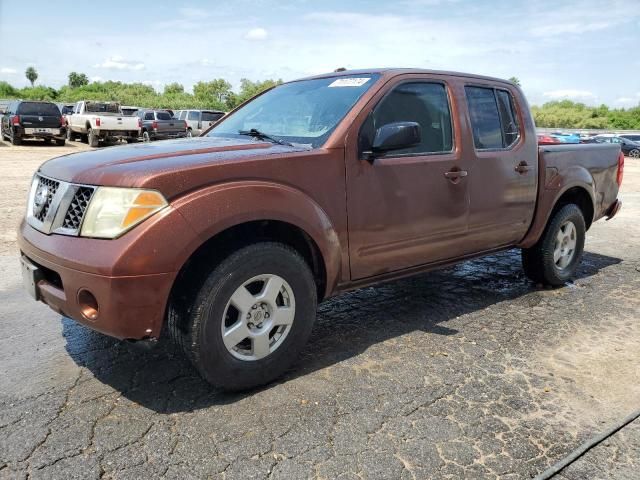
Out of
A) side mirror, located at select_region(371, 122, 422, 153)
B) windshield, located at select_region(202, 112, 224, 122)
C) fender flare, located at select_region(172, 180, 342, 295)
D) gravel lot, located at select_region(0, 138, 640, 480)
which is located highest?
windshield, located at select_region(202, 112, 224, 122)

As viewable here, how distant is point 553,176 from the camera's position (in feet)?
16.1

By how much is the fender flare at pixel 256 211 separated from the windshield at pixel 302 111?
0.48m

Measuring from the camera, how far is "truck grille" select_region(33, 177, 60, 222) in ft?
9.92

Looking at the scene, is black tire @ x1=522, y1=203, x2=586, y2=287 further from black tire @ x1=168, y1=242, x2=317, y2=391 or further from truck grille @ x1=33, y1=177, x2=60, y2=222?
truck grille @ x1=33, y1=177, x2=60, y2=222

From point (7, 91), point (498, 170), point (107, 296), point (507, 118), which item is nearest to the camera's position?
point (107, 296)

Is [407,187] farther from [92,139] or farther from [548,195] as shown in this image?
[92,139]

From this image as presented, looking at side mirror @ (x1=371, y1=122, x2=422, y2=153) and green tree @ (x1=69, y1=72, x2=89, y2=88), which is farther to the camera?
green tree @ (x1=69, y1=72, x2=89, y2=88)

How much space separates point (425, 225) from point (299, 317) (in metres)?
1.18

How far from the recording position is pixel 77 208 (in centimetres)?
283

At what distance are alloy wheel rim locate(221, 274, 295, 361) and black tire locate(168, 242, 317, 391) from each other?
1.1 inches

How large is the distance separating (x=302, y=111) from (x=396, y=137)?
808mm

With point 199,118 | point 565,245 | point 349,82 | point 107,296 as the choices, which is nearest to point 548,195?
point 565,245

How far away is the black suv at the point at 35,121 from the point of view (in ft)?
74.2

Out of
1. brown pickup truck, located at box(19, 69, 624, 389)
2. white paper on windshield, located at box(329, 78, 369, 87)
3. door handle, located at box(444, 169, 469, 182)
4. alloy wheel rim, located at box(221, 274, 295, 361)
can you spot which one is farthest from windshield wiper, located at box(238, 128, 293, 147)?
door handle, located at box(444, 169, 469, 182)
